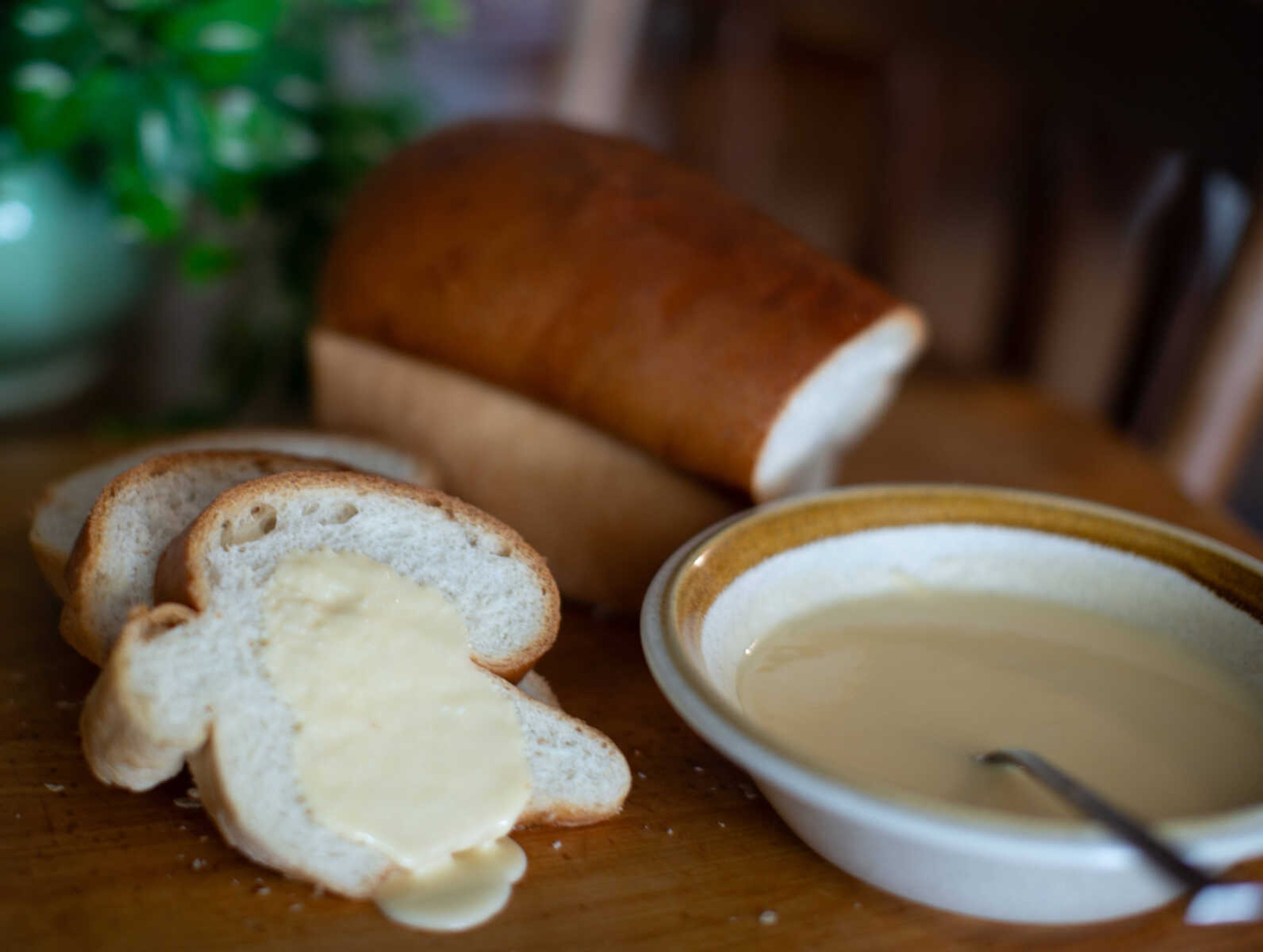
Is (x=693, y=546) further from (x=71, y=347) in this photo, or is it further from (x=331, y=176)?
(x=71, y=347)

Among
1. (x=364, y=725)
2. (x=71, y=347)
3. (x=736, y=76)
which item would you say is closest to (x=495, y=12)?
(x=736, y=76)

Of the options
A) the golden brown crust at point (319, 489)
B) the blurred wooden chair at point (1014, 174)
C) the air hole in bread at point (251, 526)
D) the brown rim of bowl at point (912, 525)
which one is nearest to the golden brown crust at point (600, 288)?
the brown rim of bowl at point (912, 525)

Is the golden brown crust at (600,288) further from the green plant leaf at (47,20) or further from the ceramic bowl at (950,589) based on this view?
the green plant leaf at (47,20)

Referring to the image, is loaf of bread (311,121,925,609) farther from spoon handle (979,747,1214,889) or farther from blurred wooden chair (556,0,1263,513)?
blurred wooden chair (556,0,1263,513)

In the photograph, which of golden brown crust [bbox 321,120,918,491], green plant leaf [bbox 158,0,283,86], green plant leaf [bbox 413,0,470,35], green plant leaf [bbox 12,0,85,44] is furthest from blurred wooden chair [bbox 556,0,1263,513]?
green plant leaf [bbox 12,0,85,44]

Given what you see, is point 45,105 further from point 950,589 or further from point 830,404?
point 950,589

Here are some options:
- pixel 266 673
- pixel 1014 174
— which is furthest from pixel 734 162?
pixel 266 673
